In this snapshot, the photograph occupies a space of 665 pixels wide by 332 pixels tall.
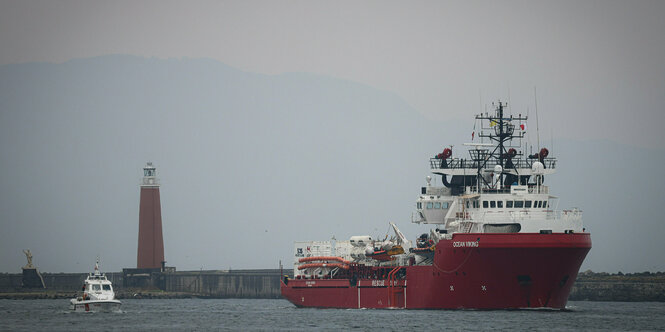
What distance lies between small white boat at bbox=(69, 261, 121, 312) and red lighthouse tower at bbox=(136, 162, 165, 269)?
36966 mm

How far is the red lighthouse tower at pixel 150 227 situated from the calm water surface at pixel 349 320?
33220 mm

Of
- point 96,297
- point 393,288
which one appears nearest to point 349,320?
point 393,288

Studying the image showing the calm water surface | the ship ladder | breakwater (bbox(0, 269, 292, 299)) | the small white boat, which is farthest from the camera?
breakwater (bbox(0, 269, 292, 299))

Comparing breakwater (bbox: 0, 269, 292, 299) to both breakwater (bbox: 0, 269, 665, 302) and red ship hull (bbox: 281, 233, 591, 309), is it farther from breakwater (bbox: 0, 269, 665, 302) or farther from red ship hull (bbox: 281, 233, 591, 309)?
red ship hull (bbox: 281, 233, 591, 309)

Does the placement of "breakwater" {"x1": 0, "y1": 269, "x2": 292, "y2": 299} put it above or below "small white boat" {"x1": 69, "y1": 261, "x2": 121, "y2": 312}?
above

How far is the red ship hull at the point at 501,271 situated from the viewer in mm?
60031

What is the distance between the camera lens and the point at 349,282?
7500cm

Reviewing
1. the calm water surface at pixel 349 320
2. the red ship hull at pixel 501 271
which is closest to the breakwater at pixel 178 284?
the calm water surface at pixel 349 320

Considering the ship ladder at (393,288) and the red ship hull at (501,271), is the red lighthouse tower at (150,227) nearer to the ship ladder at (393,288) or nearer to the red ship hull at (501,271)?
the ship ladder at (393,288)

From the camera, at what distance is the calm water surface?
187 feet

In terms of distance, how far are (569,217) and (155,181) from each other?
202ft

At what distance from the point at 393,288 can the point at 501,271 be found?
1106 centimetres

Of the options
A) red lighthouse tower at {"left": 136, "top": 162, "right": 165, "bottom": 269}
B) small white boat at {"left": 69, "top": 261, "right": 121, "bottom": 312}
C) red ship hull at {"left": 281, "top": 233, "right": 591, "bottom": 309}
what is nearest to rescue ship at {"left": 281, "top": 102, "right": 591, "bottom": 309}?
red ship hull at {"left": 281, "top": 233, "right": 591, "bottom": 309}

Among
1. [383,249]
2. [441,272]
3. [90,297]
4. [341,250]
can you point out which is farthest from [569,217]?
[90,297]
